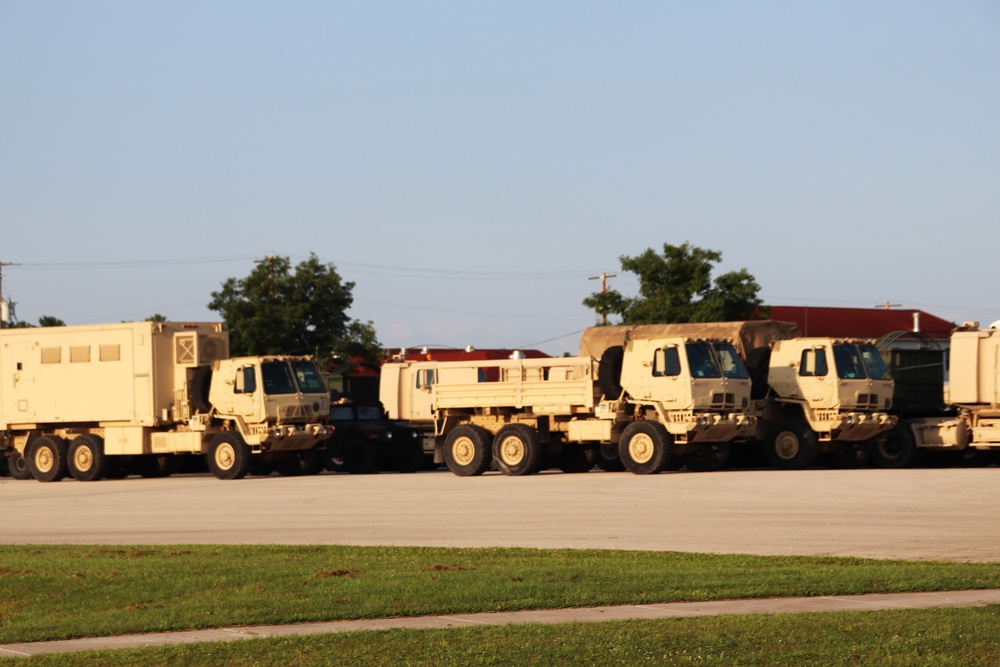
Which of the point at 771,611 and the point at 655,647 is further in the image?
the point at 771,611

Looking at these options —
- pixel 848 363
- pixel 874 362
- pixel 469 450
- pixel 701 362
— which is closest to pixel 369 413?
pixel 469 450

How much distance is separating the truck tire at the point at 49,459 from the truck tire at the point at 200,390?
11.3 ft

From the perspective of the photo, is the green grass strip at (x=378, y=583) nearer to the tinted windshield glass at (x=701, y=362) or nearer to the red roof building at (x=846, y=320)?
the tinted windshield glass at (x=701, y=362)

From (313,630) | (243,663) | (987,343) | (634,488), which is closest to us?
(243,663)

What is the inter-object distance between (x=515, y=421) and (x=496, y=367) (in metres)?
1.93

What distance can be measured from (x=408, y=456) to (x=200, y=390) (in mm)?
5266

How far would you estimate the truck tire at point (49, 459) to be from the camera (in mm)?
33812

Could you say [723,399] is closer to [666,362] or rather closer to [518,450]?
[666,362]

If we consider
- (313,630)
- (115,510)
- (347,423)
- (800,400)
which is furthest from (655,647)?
(347,423)

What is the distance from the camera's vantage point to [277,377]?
32.8m

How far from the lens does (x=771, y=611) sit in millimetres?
10883

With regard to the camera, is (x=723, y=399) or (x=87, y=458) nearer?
(x=723, y=399)

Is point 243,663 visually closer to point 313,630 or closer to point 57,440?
point 313,630

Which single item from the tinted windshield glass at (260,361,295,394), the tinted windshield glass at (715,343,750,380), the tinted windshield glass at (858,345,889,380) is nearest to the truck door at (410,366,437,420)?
the tinted windshield glass at (260,361,295,394)
